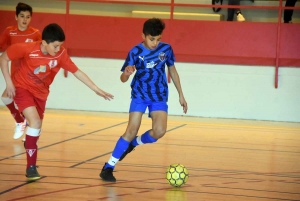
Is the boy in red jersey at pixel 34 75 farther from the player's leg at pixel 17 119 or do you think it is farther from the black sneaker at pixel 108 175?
the player's leg at pixel 17 119

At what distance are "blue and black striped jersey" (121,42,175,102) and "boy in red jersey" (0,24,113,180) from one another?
466 mm

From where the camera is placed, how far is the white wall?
476 inches

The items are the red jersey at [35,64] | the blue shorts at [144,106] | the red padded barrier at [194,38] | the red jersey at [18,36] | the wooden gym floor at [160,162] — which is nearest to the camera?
the wooden gym floor at [160,162]

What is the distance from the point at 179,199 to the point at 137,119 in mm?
1148

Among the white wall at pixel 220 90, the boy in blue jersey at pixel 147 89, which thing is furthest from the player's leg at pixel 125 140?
the white wall at pixel 220 90

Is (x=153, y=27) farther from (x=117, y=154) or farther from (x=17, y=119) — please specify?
(x=17, y=119)

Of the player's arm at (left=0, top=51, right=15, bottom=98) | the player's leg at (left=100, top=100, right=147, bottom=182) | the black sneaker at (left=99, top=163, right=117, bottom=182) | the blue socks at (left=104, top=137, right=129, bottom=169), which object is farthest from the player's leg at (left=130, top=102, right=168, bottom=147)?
the player's arm at (left=0, top=51, right=15, bottom=98)

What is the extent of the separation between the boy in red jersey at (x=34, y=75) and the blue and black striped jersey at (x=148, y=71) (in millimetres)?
466

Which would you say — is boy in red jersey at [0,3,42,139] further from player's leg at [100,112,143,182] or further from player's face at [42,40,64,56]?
player's leg at [100,112,143,182]

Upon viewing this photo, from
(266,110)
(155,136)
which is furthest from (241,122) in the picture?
(155,136)

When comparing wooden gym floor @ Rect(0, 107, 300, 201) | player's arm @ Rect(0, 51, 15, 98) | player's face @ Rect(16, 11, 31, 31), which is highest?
player's face @ Rect(16, 11, 31, 31)

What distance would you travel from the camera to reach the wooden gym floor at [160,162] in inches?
205

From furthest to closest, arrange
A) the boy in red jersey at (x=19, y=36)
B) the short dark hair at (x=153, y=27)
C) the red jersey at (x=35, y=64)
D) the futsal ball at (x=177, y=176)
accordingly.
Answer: the boy in red jersey at (x=19, y=36) → the red jersey at (x=35, y=64) → the short dark hair at (x=153, y=27) → the futsal ball at (x=177, y=176)

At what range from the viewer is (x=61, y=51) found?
5.87 m
